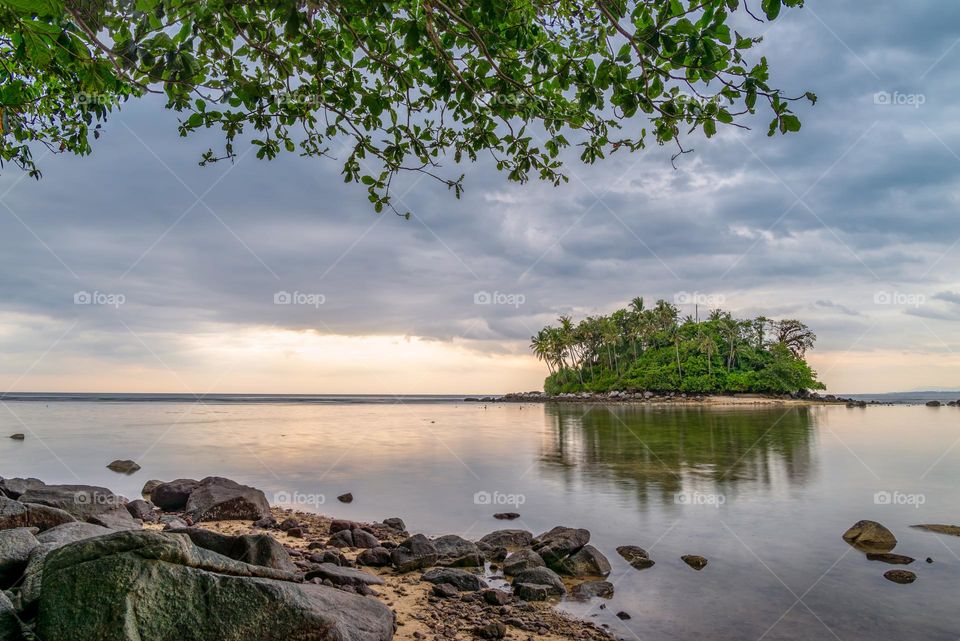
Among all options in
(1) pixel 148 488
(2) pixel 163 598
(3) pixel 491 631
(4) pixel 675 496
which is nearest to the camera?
(2) pixel 163 598

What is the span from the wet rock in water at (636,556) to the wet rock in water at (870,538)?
4.05 metres

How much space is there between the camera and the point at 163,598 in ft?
12.1

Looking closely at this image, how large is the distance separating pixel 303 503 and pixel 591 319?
96103mm

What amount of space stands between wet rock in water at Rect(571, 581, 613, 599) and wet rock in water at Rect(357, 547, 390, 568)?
262 cm

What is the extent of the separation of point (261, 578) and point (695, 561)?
683cm

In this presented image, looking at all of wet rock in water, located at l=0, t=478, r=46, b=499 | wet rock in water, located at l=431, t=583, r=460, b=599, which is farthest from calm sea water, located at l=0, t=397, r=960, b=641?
wet rock in water, located at l=0, t=478, r=46, b=499

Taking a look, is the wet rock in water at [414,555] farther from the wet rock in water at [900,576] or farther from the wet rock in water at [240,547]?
the wet rock in water at [900,576]

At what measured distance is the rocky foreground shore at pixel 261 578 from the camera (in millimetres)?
3646

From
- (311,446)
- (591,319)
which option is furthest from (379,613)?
(591,319)

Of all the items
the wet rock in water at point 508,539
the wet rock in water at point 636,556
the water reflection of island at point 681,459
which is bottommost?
the water reflection of island at point 681,459

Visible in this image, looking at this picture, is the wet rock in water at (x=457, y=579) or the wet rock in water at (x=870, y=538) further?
the wet rock in water at (x=870, y=538)

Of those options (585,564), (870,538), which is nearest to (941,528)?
(870,538)

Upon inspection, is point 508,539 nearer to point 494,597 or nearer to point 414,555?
point 414,555

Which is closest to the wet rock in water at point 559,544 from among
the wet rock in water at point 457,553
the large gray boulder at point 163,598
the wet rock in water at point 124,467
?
the wet rock in water at point 457,553
